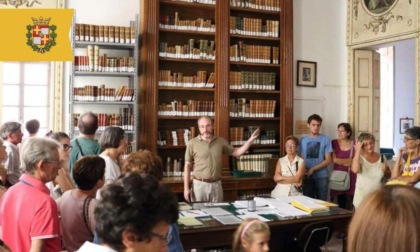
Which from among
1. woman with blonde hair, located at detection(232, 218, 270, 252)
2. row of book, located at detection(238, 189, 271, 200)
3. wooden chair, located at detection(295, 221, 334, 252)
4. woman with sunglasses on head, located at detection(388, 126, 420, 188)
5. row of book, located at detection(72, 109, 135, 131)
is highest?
row of book, located at detection(72, 109, 135, 131)

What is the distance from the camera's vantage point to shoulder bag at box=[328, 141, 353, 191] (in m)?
6.21

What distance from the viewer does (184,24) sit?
20.5 feet

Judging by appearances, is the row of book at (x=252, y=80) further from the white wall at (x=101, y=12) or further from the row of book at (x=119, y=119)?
the white wall at (x=101, y=12)

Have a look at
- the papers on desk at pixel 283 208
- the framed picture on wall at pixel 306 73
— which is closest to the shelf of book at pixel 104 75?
the papers on desk at pixel 283 208

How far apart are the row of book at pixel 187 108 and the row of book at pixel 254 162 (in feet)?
2.77

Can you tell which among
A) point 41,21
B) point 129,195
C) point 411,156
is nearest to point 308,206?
point 411,156

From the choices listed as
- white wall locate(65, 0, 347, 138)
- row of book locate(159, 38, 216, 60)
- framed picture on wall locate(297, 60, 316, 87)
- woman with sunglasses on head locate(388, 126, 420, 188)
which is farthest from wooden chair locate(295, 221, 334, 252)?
framed picture on wall locate(297, 60, 316, 87)

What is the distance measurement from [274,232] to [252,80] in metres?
3.39

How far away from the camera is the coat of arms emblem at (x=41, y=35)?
4.46 metres

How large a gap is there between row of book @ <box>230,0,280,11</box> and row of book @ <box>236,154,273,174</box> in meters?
2.29

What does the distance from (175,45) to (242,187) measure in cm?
232

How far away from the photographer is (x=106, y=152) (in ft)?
11.6

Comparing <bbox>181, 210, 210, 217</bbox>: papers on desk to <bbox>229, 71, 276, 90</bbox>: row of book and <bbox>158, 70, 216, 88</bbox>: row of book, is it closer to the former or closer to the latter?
<bbox>158, 70, 216, 88</bbox>: row of book

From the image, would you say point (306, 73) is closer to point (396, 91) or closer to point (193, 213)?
point (396, 91)
